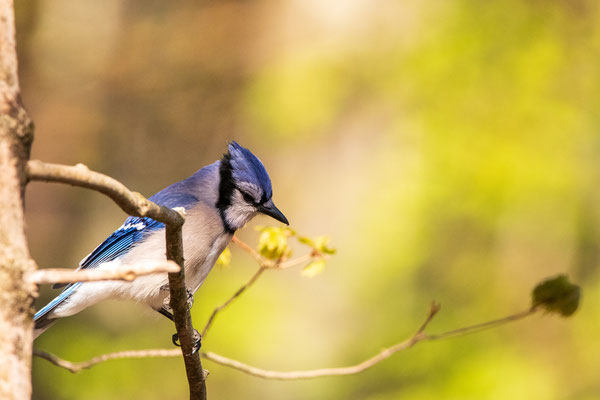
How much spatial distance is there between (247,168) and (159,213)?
1.22 metres

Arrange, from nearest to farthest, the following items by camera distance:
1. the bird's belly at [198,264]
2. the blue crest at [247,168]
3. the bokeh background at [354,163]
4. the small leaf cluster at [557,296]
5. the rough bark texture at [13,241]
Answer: the rough bark texture at [13,241] < the small leaf cluster at [557,296] < the bird's belly at [198,264] < the blue crest at [247,168] < the bokeh background at [354,163]

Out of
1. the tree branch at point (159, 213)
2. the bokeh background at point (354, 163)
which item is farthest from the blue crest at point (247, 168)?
the bokeh background at point (354, 163)

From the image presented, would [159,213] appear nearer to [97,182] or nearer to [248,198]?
[97,182]

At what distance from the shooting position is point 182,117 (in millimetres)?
5906

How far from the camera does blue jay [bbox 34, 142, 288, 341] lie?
7.00ft

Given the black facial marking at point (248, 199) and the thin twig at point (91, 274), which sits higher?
the thin twig at point (91, 274)

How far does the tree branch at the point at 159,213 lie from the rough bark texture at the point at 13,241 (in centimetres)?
4

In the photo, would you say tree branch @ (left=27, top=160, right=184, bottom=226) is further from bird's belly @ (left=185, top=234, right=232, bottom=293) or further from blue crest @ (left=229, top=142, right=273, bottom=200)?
blue crest @ (left=229, top=142, right=273, bottom=200)

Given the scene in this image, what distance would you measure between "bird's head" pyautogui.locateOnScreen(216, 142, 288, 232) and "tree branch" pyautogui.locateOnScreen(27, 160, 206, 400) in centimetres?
78

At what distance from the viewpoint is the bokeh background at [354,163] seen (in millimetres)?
3861

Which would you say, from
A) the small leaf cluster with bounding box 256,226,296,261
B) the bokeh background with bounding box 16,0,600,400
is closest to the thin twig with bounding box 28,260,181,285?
the small leaf cluster with bounding box 256,226,296,261

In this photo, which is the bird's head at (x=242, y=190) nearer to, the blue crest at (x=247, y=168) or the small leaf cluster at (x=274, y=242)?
the blue crest at (x=247, y=168)

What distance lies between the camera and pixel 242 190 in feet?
7.74

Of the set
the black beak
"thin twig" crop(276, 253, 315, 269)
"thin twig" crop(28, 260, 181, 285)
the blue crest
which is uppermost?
the blue crest
